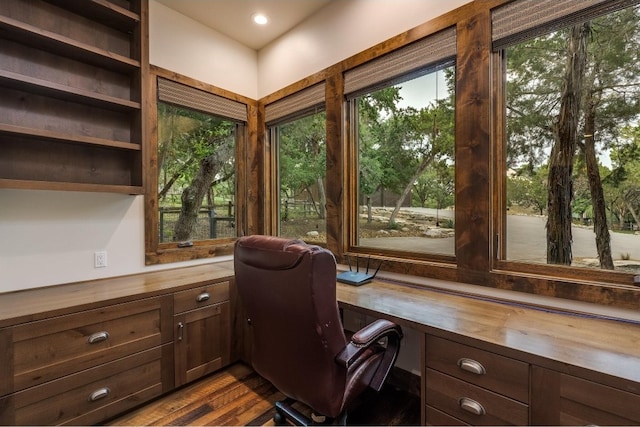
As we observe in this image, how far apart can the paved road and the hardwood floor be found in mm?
1023

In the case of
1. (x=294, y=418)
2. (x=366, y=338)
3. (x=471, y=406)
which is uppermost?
(x=366, y=338)

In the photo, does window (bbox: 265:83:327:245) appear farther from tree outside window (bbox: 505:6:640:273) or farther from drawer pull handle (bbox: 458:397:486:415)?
drawer pull handle (bbox: 458:397:486:415)

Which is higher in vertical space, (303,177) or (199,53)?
(199,53)

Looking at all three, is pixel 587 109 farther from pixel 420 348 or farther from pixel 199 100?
pixel 199 100

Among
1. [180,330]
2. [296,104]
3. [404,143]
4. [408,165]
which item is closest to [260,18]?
[296,104]

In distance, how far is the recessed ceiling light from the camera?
2605mm

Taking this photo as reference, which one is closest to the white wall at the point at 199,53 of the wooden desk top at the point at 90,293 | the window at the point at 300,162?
the window at the point at 300,162

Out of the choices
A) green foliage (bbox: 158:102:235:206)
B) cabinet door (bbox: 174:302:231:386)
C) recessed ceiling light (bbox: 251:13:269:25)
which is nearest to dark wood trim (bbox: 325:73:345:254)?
recessed ceiling light (bbox: 251:13:269:25)

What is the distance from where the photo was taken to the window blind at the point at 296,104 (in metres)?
2.61

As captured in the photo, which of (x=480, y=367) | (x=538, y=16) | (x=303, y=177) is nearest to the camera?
(x=480, y=367)

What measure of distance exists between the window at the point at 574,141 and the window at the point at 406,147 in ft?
1.16

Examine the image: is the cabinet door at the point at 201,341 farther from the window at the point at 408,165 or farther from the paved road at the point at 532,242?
the paved road at the point at 532,242

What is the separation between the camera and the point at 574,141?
59.1 inches

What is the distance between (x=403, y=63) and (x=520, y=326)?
5.70 ft
